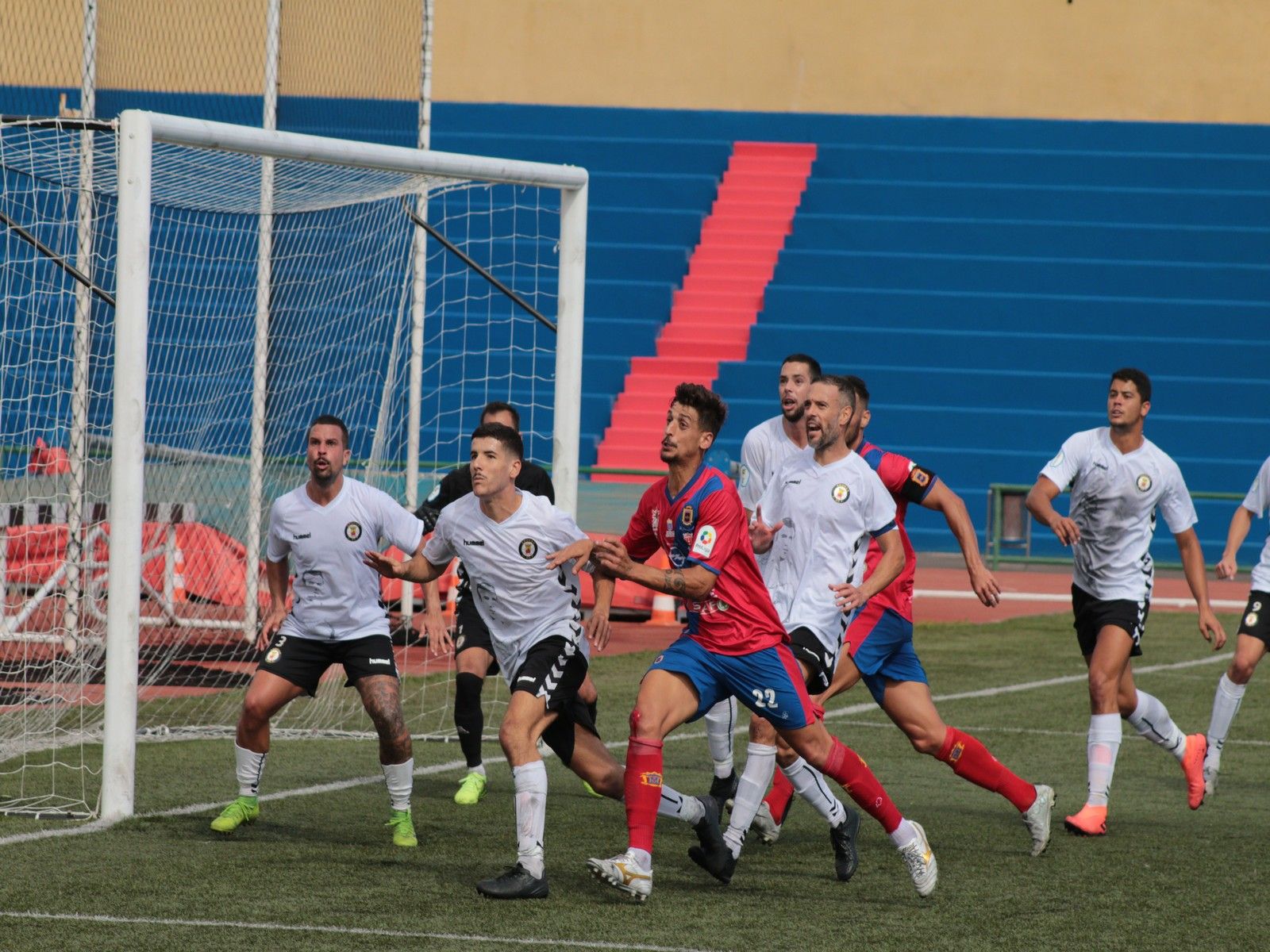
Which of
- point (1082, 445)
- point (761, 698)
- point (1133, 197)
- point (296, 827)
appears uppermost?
point (1133, 197)

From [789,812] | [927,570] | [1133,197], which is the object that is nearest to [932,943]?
[789,812]

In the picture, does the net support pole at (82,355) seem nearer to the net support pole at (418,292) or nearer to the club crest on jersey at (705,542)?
the net support pole at (418,292)

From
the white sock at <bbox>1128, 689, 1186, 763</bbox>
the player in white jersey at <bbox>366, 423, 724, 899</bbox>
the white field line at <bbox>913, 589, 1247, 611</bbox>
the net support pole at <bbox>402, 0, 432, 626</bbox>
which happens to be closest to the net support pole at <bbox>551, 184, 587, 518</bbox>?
the player in white jersey at <bbox>366, 423, 724, 899</bbox>

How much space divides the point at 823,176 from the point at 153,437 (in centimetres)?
1640

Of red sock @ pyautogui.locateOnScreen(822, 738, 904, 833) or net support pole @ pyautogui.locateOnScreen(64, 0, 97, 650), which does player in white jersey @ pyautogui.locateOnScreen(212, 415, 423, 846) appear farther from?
red sock @ pyautogui.locateOnScreen(822, 738, 904, 833)

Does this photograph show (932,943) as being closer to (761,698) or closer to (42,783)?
(761,698)

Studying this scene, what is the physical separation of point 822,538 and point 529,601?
1.24 meters

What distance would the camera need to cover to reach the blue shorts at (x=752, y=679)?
6.84m

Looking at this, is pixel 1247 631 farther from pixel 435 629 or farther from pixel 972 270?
pixel 972 270

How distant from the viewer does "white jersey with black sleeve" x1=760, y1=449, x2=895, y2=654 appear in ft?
24.7

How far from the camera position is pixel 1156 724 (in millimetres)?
9094

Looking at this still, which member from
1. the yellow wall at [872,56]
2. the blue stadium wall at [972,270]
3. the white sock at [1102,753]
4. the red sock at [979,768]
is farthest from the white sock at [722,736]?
the yellow wall at [872,56]

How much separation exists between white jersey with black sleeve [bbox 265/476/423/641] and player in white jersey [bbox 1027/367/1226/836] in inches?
119

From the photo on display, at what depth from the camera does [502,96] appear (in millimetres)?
29656
